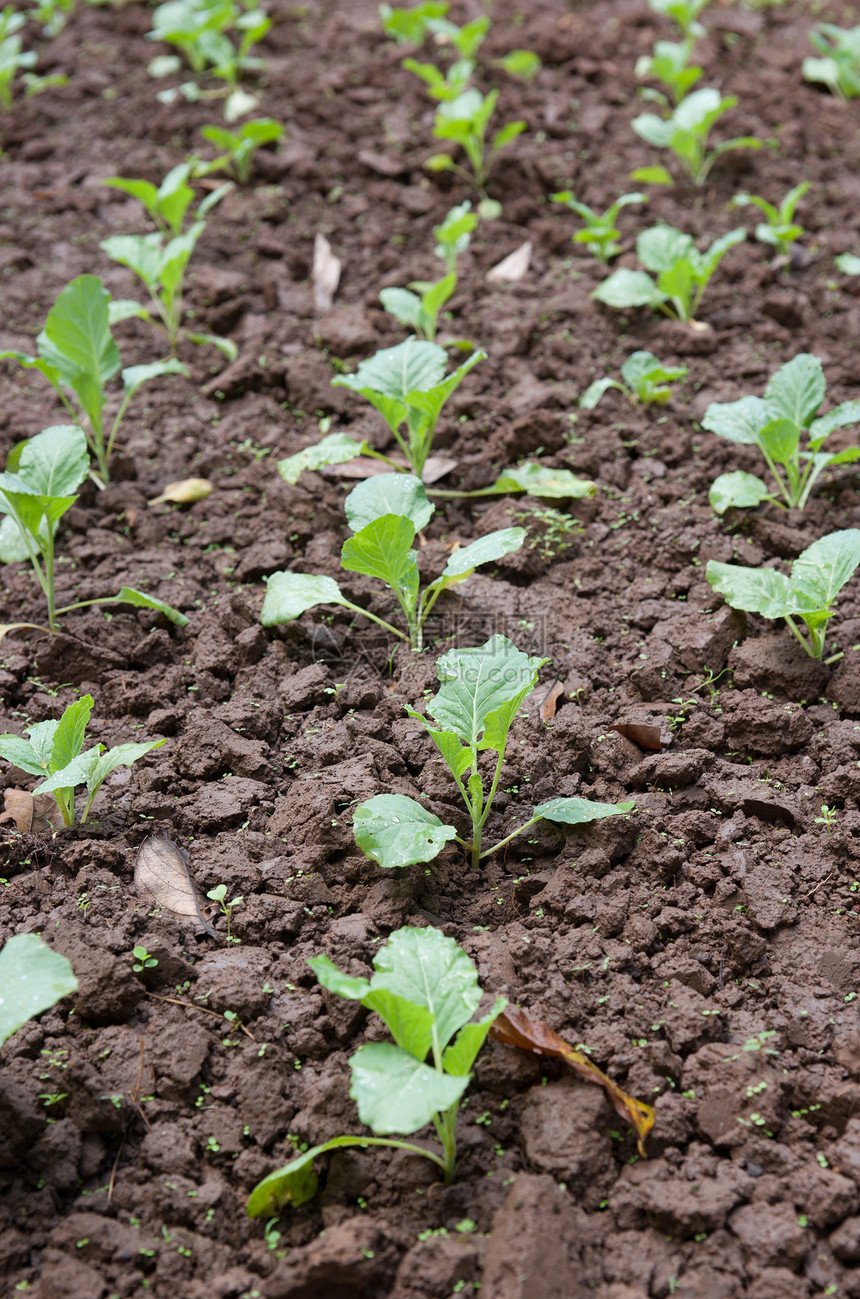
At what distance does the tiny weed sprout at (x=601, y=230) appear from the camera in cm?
363

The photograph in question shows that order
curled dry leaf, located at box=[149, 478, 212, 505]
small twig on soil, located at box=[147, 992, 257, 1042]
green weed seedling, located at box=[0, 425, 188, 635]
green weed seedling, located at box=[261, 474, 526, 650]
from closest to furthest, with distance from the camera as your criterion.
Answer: small twig on soil, located at box=[147, 992, 257, 1042], green weed seedling, located at box=[261, 474, 526, 650], green weed seedling, located at box=[0, 425, 188, 635], curled dry leaf, located at box=[149, 478, 212, 505]

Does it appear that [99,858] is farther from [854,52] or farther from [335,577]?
[854,52]

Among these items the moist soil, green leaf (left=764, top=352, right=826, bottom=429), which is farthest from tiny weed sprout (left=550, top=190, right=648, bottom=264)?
green leaf (left=764, top=352, right=826, bottom=429)

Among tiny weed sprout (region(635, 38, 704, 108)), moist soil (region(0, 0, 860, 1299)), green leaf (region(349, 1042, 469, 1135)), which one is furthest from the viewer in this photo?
tiny weed sprout (region(635, 38, 704, 108))

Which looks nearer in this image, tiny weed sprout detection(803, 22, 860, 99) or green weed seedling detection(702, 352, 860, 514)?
green weed seedling detection(702, 352, 860, 514)

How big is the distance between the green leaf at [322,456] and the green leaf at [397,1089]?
1656 millimetres

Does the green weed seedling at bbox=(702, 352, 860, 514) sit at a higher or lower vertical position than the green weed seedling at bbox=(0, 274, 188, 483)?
lower

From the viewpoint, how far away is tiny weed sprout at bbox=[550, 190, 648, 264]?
3.63m

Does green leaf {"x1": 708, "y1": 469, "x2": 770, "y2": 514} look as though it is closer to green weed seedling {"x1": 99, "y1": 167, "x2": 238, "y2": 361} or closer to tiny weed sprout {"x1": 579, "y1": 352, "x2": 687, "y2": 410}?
tiny weed sprout {"x1": 579, "y1": 352, "x2": 687, "y2": 410}

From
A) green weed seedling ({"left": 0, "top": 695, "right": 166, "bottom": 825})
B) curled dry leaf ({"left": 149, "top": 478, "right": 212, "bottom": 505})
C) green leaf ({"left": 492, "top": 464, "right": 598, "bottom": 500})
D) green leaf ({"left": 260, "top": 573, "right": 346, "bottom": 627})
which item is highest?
green weed seedling ({"left": 0, "top": 695, "right": 166, "bottom": 825})

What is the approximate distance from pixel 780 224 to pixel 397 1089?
341 centimetres

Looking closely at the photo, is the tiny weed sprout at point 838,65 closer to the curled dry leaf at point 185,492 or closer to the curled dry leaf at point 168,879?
the curled dry leaf at point 185,492

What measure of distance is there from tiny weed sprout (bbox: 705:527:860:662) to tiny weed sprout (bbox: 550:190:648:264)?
67.1 inches

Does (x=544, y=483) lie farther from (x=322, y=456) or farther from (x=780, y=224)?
(x=780, y=224)
